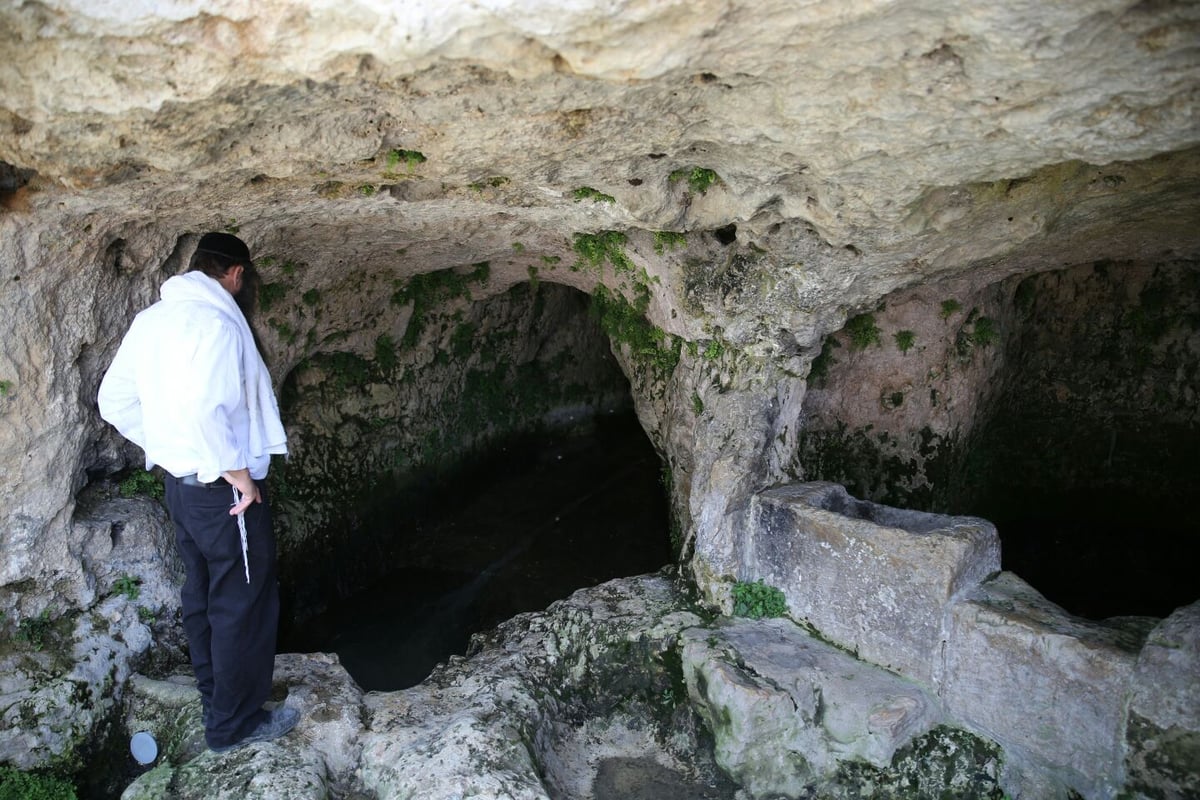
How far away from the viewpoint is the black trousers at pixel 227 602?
12.0ft

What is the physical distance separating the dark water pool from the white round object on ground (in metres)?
1.92

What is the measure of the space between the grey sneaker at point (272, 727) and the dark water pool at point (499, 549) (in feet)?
6.59

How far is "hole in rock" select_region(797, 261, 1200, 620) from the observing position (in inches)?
238

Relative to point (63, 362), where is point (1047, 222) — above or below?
above

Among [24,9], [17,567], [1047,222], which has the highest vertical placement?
[24,9]

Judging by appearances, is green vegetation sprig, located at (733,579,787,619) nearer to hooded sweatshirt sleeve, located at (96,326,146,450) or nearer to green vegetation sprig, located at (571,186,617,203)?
green vegetation sprig, located at (571,186,617,203)

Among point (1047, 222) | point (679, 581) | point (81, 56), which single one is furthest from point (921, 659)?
point (81, 56)

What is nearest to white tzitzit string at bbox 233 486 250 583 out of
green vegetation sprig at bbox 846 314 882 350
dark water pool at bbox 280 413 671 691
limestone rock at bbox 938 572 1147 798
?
dark water pool at bbox 280 413 671 691

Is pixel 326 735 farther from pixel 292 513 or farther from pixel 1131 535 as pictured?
pixel 1131 535

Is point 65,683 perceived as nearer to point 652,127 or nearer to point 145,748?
point 145,748

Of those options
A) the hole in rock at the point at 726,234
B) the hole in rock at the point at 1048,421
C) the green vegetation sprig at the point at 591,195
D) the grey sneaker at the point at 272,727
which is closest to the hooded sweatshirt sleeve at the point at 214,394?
the grey sneaker at the point at 272,727

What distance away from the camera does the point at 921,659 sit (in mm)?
4238

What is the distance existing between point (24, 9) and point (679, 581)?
382 centimetres

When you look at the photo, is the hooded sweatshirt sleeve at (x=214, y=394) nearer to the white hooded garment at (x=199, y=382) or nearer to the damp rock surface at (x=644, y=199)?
the white hooded garment at (x=199, y=382)
